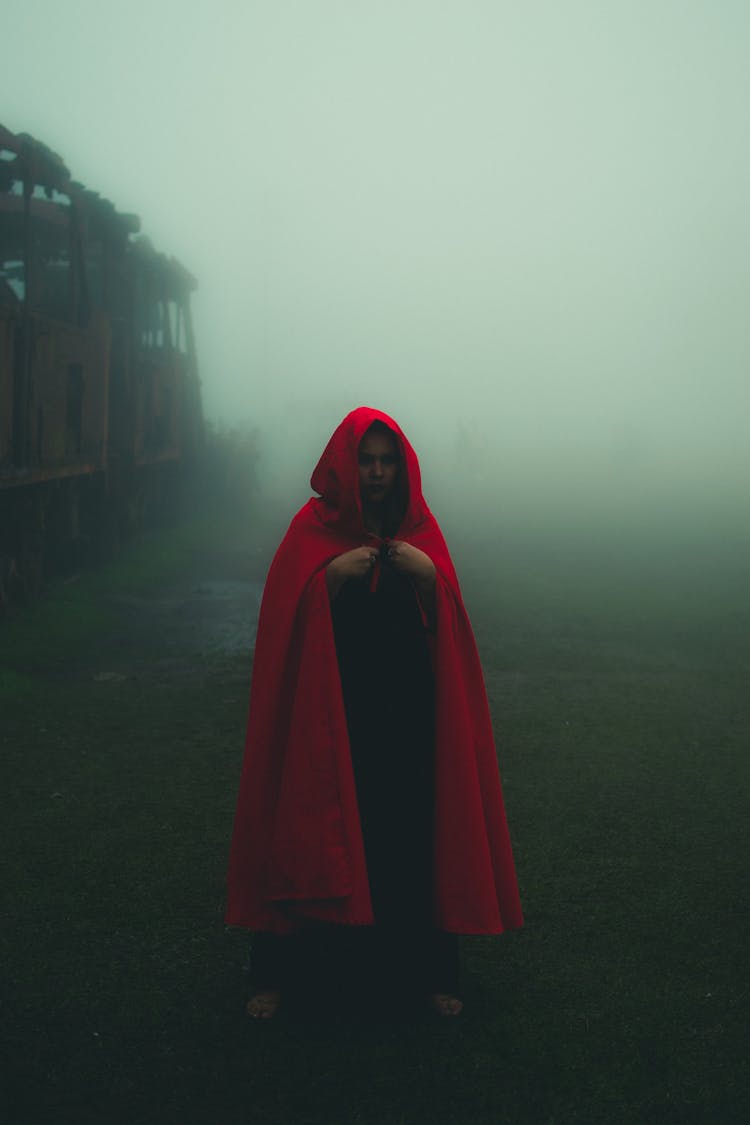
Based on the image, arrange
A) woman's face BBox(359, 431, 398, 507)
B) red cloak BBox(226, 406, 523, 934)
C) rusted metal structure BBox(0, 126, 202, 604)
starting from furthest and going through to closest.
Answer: rusted metal structure BBox(0, 126, 202, 604)
woman's face BBox(359, 431, 398, 507)
red cloak BBox(226, 406, 523, 934)

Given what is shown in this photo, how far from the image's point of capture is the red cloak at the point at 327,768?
2.78 m

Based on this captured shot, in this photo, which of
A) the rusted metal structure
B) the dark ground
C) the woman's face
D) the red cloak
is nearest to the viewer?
the dark ground

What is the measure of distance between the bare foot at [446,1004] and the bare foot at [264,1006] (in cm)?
44

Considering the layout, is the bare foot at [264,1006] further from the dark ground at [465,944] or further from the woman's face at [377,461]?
the woman's face at [377,461]

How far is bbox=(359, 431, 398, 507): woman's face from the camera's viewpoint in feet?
9.54

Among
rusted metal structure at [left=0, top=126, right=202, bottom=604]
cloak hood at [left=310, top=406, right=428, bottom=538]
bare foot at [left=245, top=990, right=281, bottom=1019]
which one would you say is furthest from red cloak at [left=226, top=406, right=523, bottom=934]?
rusted metal structure at [left=0, top=126, right=202, bottom=604]

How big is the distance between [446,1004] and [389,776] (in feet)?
2.20

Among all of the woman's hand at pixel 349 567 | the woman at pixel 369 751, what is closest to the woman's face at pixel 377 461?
the woman at pixel 369 751

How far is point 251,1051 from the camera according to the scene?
282cm

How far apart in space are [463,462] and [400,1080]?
3874 centimetres

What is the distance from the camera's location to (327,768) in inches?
110

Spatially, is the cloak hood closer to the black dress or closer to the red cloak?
the red cloak

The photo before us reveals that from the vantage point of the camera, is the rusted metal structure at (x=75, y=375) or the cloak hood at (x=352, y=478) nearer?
the cloak hood at (x=352, y=478)

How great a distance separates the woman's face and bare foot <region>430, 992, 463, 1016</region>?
1.40 metres
